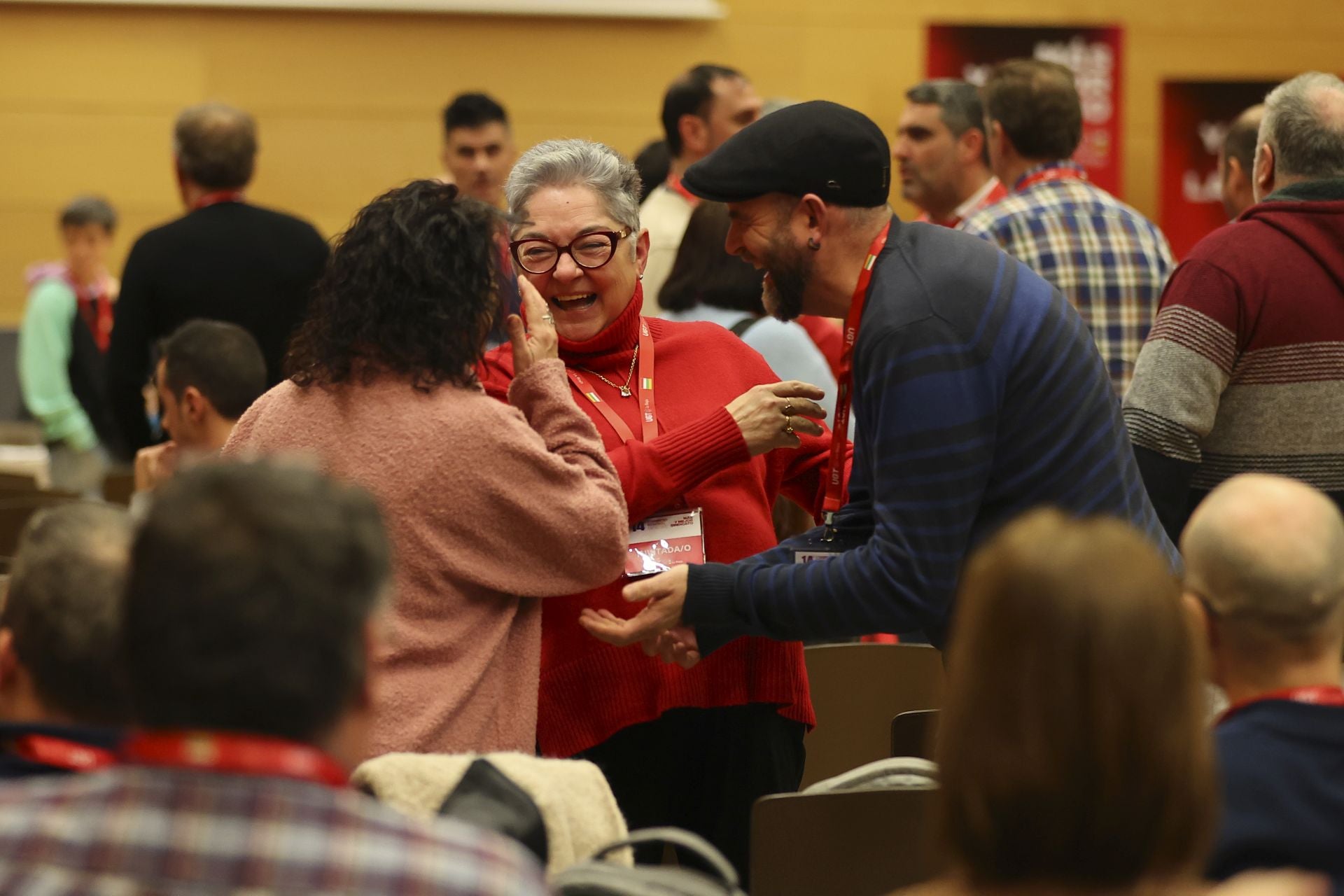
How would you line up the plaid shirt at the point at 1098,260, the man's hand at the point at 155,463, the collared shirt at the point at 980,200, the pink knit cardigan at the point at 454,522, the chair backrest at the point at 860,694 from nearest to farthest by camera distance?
1. the pink knit cardigan at the point at 454,522
2. the chair backrest at the point at 860,694
3. the man's hand at the point at 155,463
4. the plaid shirt at the point at 1098,260
5. the collared shirt at the point at 980,200

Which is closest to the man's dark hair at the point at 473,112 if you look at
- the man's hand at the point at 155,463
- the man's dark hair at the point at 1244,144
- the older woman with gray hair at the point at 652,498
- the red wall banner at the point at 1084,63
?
the man's hand at the point at 155,463

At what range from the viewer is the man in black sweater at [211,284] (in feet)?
14.0

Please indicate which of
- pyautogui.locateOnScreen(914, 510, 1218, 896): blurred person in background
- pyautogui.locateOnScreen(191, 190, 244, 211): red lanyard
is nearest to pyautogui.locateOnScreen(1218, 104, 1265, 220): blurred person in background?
pyautogui.locateOnScreen(191, 190, 244, 211): red lanyard

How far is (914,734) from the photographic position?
8.08 ft

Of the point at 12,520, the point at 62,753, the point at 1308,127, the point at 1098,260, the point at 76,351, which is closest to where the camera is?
the point at 62,753

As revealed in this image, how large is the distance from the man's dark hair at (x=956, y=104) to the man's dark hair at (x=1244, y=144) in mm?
1093

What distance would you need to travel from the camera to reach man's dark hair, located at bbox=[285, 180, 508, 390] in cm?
200

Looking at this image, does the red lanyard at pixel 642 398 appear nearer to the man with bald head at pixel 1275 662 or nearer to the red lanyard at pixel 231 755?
the man with bald head at pixel 1275 662

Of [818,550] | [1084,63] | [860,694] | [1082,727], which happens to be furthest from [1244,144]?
[1084,63]

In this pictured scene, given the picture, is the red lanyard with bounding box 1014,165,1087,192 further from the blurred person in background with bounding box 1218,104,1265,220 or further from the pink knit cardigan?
the pink knit cardigan

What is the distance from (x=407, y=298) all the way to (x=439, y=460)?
213 mm

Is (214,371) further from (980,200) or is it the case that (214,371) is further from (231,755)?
(980,200)

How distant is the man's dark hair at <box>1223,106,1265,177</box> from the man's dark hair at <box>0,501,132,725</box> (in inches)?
127

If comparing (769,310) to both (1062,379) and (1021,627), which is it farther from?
(1021,627)
